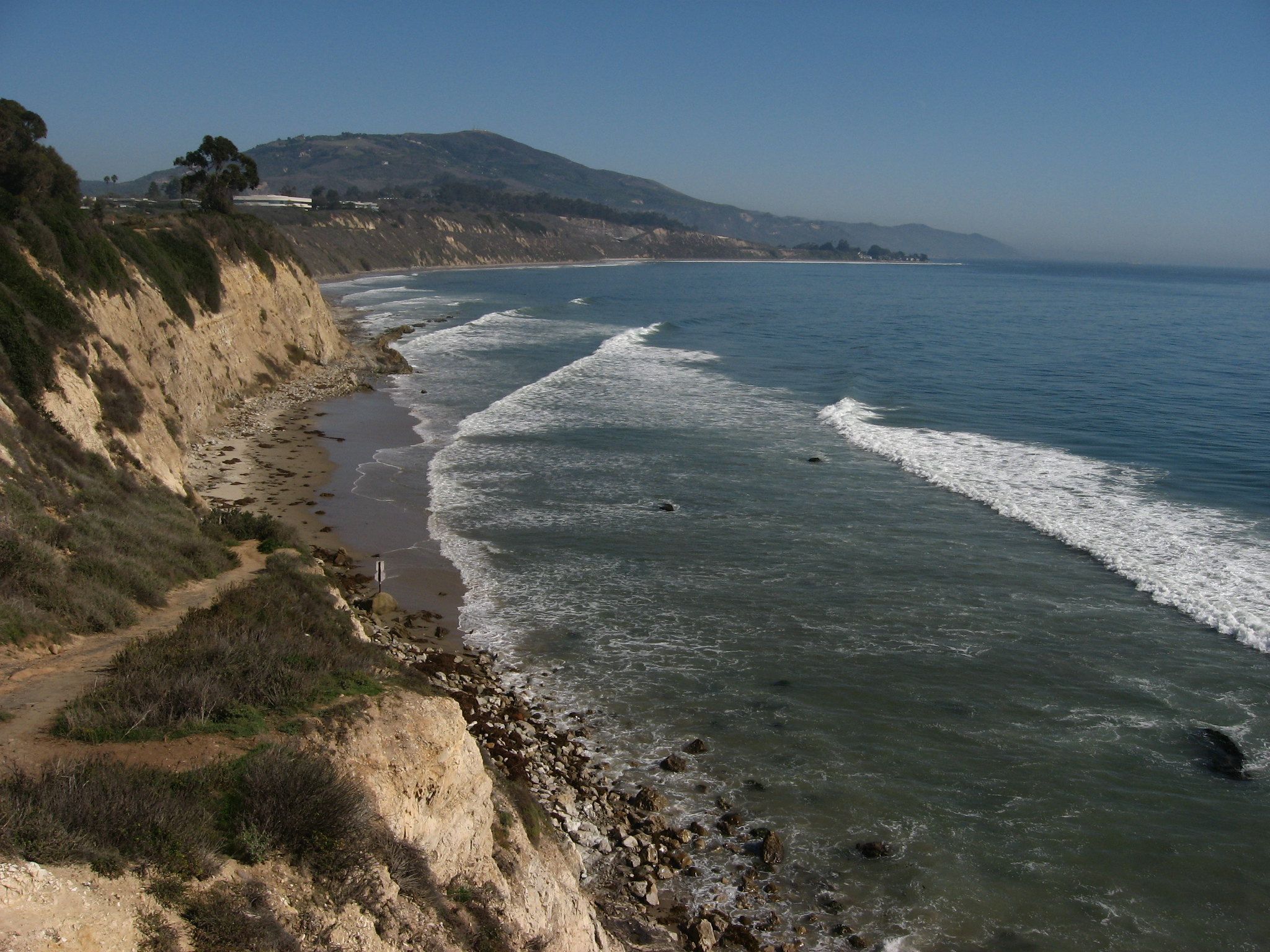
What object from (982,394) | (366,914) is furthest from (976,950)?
(982,394)

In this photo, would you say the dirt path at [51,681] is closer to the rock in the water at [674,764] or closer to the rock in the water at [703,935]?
the rock in the water at [703,935]

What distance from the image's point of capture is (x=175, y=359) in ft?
92.1

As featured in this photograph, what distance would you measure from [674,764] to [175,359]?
22.5 meters

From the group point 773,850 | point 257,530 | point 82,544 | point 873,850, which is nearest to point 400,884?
point 773,850

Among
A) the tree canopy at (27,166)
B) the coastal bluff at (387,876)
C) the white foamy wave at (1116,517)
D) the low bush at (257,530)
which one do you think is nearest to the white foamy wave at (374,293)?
the tree canopy at (27,166)

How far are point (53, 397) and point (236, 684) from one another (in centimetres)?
1279

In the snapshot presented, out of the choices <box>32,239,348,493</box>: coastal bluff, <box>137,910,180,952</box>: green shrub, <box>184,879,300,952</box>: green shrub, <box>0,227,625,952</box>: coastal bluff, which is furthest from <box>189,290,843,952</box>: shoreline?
<box>137,910,180,952</box>: green shrub

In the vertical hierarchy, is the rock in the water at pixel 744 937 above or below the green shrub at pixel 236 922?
below

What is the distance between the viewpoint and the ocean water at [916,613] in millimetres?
11328

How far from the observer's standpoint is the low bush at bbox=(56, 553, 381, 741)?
26.4 feet

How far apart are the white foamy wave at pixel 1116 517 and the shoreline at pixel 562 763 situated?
1212 cm

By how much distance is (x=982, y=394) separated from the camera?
42.2 m

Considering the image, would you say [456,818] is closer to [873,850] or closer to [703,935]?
[703,935]

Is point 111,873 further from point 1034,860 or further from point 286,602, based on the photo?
point 1034,860
